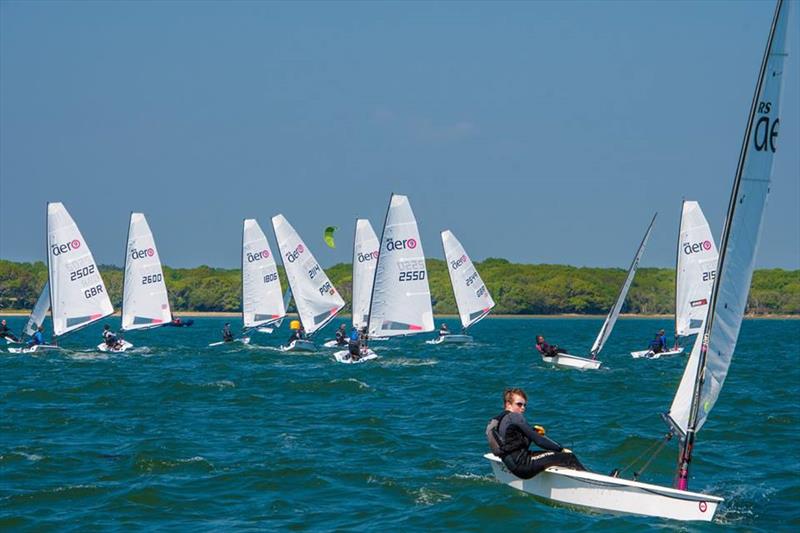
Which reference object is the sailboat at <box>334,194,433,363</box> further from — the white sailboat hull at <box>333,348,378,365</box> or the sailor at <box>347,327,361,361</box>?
the sailor at <box>347,327,361,361</box>

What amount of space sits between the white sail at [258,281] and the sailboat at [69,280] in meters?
9.31

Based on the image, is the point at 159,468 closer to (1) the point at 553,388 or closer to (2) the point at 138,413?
(2) the point at 138,413

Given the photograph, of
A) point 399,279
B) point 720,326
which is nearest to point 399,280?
point 399,279

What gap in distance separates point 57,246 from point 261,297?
39.1ft

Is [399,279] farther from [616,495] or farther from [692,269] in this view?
[616,495]

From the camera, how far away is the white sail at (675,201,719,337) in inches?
1716

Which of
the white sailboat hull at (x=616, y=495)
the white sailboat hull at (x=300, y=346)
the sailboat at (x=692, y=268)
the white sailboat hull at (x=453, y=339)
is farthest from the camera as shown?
the white sailboat hull at (x=453, y=339)

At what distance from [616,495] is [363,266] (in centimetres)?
3442

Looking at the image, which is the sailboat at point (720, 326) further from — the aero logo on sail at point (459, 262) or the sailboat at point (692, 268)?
the aero logo on sail at point (459, 262)

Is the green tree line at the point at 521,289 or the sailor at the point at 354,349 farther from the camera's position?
the green tree line at the point at 521,289

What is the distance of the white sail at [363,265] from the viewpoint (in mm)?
46750

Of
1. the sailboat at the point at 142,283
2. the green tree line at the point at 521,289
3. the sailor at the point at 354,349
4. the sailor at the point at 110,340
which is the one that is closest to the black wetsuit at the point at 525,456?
the sailor at the point at 354,349

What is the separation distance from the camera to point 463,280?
51.2m

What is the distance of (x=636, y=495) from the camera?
13.4 metres
